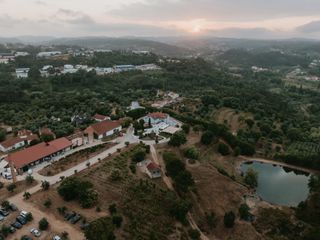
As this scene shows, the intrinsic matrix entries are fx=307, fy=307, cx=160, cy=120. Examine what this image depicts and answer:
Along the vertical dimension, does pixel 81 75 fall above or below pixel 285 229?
above

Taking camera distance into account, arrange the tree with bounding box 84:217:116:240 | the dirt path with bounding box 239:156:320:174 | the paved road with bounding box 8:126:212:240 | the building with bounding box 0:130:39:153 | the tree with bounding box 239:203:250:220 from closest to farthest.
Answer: the tree with bounding box 84:217:116:240
the paved road with bounding box 8:126:212:240
the tree with bounding box 239:203:250:220
the building with bounding box 0:130:39:153
the dirt path with bounding box 239:156:320:174

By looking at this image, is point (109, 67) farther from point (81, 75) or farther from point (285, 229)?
point (285, 229)

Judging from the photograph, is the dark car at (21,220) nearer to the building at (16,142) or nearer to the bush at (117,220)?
the bush at (117,220)

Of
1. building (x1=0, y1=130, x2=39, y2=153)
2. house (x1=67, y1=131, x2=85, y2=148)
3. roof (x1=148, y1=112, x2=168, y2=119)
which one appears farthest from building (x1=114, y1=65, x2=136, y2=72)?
building (x1=0, y1=130, x2=39, y2=153)

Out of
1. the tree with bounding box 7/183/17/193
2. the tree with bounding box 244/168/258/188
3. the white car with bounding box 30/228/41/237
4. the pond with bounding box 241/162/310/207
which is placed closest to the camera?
the white car with bounding box 30/228/41/237

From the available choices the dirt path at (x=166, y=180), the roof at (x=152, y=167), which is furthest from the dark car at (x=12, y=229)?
the dirt path at (x=166, y=180)

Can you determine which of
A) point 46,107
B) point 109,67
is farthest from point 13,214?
point 109,67

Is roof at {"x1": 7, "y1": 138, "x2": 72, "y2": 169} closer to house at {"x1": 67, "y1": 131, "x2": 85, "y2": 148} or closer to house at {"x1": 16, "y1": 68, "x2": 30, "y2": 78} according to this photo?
house at {"x1": 67, "y1": 131, "x2": 85, "y2": 148}
